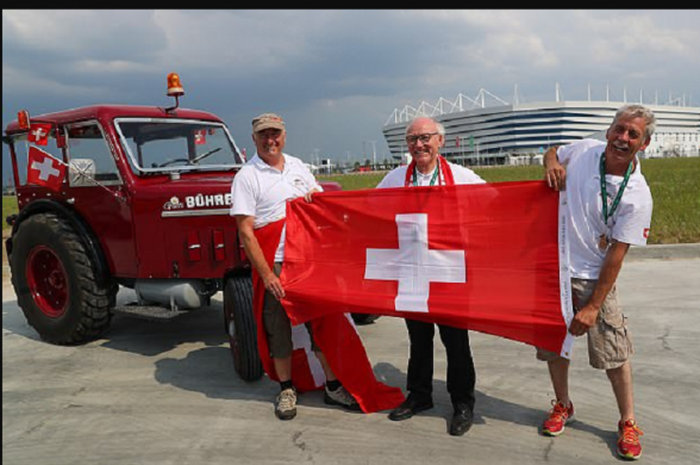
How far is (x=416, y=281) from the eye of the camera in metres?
3.67

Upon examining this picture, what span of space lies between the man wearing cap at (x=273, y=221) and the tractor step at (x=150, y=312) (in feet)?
4.51

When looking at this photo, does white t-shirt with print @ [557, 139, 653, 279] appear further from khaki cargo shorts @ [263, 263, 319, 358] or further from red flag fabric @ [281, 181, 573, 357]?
khaki cargo shorts @ [263, 263, 319, 358]

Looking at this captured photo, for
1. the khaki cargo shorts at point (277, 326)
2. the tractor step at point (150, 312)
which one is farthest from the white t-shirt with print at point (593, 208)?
the tractor step at point (150, 312)

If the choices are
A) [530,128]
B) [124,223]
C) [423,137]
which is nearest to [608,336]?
[423,137]

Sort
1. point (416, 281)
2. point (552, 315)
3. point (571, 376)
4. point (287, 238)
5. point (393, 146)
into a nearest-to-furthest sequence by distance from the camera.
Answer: point (552, 315)
point (416, 281)
point (287, 238)
point (571, 376)
point (393, 146)

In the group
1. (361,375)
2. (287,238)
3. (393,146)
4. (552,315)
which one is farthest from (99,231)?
(393,146)

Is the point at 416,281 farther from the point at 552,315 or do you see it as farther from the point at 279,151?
the point at 279,151

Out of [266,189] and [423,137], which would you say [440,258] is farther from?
[266,189]

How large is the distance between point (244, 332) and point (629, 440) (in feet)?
8.73

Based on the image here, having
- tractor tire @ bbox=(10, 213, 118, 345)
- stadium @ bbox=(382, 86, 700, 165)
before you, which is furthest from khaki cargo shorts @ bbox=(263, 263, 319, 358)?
stadium @ bbox=(382, 86, 700, 165)

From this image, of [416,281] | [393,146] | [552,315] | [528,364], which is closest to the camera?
[552,315]

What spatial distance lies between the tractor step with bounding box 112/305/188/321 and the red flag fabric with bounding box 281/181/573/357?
166cm

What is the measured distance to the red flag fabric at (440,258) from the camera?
332cm

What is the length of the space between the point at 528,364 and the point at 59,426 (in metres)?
3.41
